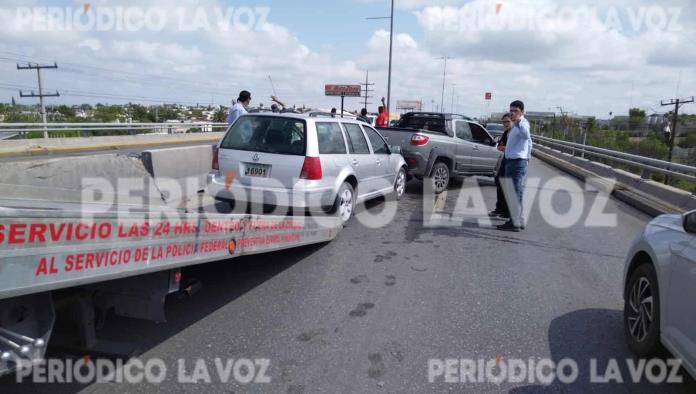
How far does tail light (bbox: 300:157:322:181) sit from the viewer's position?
6.17 m

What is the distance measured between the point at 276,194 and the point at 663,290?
4.32m

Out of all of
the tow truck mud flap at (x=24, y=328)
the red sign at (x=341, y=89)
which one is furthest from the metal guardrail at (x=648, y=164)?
the red sign at (x=341, y=89)

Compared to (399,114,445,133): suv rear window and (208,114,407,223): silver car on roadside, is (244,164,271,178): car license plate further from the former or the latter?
(399,114,445,133): suv rear window

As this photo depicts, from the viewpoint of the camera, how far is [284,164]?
619 centimetres

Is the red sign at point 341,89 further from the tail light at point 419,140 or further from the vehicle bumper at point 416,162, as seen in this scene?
the vehicle bumper at point 416,162

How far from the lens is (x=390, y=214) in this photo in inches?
336

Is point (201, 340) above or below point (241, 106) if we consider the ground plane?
below

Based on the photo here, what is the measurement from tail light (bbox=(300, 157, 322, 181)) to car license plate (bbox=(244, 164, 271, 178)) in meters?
0.47

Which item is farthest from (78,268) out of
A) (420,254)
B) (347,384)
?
(420,254)

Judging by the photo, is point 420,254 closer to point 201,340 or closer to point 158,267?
point 201,340

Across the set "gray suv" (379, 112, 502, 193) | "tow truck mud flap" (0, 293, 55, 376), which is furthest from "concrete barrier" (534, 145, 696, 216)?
"tow truck mud flap" (0, 293, 55, 376)

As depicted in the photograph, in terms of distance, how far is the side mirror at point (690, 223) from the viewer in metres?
2.97

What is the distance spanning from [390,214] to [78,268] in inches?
255

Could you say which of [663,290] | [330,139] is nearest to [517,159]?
[330,139]
